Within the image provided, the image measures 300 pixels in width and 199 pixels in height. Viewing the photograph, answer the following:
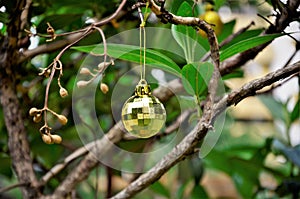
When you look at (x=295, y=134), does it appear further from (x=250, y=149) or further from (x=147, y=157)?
(x=147, y=157)

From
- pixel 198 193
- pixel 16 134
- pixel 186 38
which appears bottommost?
pixel 198 193

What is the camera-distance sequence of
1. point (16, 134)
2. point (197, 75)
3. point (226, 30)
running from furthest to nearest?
point (226, 30), point (16, 134), point (197, 75)

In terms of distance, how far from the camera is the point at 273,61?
163 cm

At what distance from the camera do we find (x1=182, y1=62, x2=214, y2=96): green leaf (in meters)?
0.47

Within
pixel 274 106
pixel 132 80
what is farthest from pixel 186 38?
pixel 274 106

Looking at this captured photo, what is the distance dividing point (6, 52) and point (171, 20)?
246 mm

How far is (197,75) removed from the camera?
483mm

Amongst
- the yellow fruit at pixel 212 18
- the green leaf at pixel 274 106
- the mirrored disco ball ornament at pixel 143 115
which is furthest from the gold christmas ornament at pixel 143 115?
the green leaf at pixel 274 106

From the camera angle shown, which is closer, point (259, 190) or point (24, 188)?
point (24, 188)

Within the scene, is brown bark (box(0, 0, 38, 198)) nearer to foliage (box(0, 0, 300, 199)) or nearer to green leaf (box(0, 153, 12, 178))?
foliage (box(0, 0, 300, 199))

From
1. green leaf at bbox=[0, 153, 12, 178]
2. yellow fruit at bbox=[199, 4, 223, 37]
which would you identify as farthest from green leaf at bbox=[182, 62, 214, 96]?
green leaf at bbox=[0, 153, 12, 178]

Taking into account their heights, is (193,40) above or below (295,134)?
above

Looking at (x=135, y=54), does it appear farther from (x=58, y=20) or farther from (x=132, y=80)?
(x=132, y=80)

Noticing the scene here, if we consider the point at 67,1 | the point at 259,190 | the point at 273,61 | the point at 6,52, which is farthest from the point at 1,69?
the point at 273,61
